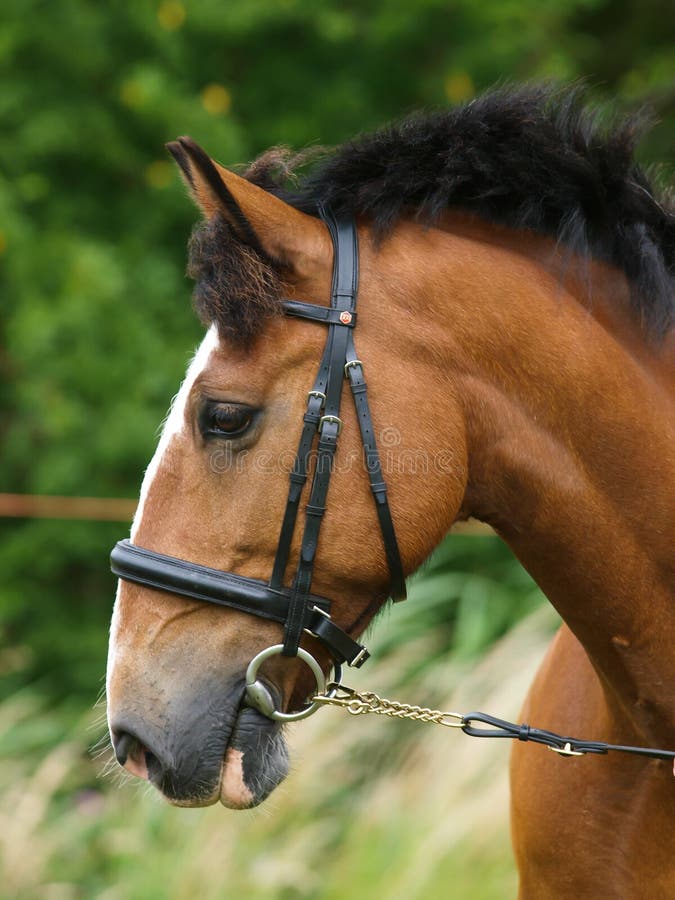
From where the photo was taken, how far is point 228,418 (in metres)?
2.14

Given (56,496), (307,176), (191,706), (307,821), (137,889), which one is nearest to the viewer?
(191,706)

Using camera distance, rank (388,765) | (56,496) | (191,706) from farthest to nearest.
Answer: (56,496) → (388,765) → (191,706)

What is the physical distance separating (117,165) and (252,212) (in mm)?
4447

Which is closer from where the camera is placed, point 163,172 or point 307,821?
point 307,821

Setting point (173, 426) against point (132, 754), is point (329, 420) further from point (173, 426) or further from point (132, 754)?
point (132, 754)

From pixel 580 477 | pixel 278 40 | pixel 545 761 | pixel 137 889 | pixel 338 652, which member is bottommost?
pixel 137 889

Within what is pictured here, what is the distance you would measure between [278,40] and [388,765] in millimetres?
4640

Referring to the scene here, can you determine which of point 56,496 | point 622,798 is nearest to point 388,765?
point 56,496

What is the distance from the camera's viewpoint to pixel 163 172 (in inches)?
249

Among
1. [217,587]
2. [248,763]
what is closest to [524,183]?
[217,587]

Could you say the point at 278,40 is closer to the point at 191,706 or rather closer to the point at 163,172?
the point at 163,172

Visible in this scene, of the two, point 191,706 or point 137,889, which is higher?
point 191,706

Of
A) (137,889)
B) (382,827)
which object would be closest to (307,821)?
(382,827)

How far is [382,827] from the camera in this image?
4.60 meters
